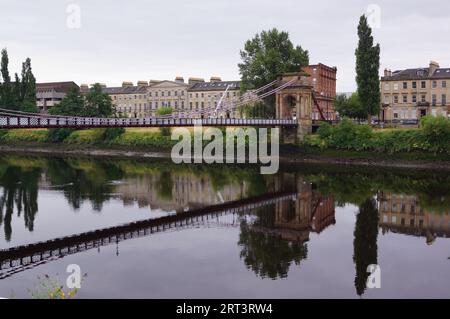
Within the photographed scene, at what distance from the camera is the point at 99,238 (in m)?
27.4

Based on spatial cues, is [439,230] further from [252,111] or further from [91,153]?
[91,153]

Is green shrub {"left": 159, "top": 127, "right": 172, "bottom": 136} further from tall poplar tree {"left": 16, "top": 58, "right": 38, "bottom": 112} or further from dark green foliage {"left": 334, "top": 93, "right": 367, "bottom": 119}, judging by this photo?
dark green foliage {"left": 334, "top": 93, "right": 367, "bottom": 119}

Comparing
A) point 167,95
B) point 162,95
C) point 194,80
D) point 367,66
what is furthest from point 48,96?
point 367,66

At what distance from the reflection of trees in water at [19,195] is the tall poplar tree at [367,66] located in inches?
1429

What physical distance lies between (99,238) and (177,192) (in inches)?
640

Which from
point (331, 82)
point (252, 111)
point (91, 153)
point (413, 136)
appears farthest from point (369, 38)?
point (91, 153)

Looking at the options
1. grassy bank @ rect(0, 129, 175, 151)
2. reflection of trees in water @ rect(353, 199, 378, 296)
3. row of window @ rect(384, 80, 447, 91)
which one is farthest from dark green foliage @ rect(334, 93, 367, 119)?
reflection of trees in water @ rect(353, 199, 378, 296)

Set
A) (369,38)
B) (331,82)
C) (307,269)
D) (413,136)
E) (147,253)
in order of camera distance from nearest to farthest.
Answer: (307,269) < (147,253) < (413,136) < (369,38) < (331,82)

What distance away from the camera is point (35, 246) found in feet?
84.2

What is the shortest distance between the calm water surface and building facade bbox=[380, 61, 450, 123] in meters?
29.4

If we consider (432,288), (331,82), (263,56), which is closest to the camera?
(432,288)

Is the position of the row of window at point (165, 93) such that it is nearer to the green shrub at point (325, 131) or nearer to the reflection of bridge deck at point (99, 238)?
the green shrub at point (325, 131)

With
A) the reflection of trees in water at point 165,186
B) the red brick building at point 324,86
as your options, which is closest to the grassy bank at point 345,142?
the red brick building at point 324,86

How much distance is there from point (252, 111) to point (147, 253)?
5210 centimetres
